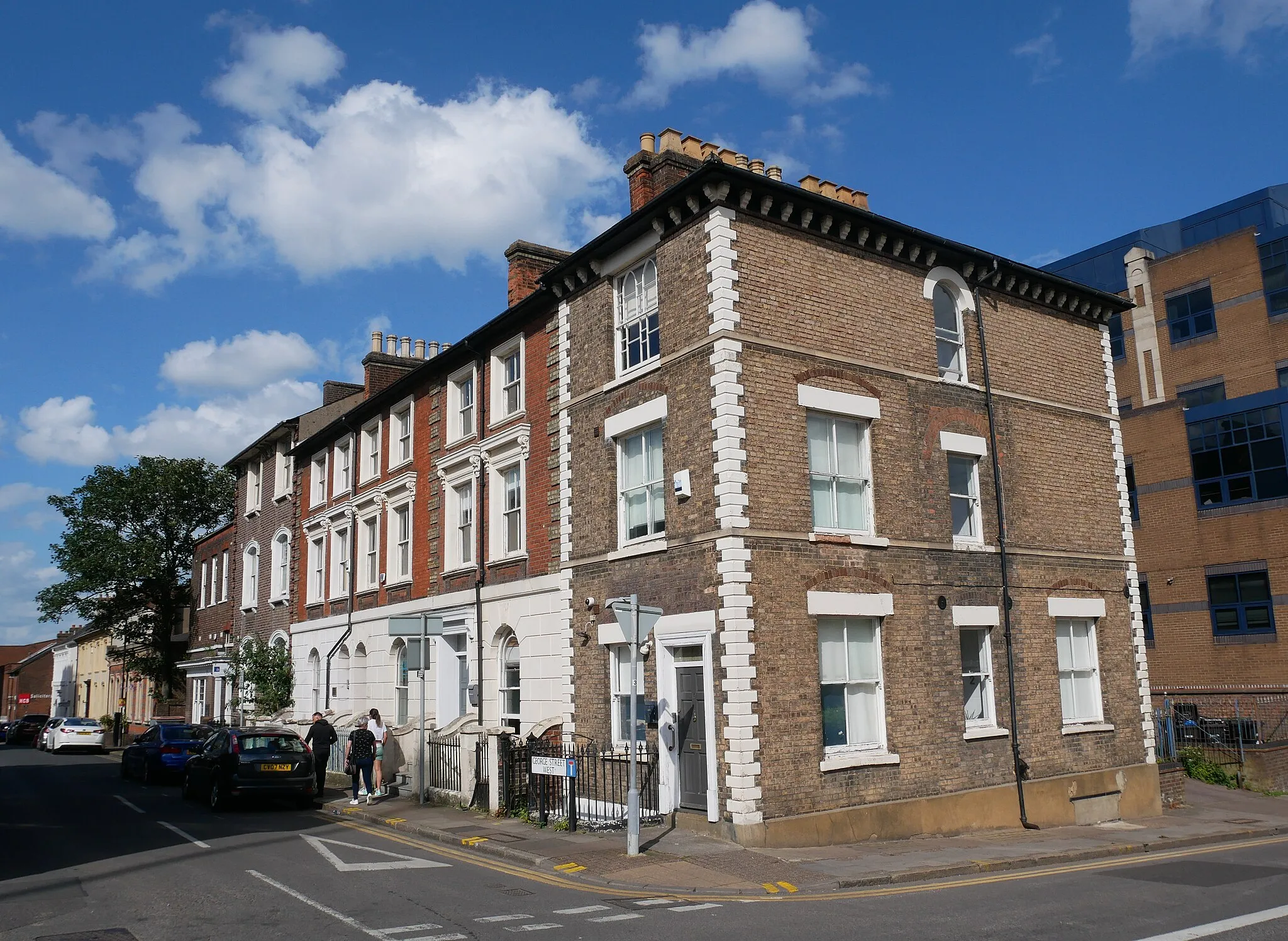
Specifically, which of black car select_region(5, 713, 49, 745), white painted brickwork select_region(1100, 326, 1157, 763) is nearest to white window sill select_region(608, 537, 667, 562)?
white painted brickwork select_region(1100, 326, 1157, 763)

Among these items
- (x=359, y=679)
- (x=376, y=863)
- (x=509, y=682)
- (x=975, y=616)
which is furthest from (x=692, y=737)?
(x=359, y=679)

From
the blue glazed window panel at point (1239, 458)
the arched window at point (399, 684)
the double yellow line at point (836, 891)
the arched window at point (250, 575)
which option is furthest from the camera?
the arched window at point (250, 575)

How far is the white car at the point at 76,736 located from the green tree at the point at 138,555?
5.85 m

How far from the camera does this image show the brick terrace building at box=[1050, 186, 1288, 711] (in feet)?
102

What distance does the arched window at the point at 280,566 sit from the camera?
108 ft

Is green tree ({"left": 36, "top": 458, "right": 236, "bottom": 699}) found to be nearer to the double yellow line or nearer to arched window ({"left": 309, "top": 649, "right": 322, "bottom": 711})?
arched window ({"left": 309, "top": 649, "right": 322, "bottom": 711})

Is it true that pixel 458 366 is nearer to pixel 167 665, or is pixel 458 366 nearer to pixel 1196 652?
pixel 1196 652

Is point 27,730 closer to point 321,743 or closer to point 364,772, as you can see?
point 321,743

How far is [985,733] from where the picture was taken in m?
16.6

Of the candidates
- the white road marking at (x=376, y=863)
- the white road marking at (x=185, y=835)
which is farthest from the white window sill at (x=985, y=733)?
the white road marking at (x=185, y=835)

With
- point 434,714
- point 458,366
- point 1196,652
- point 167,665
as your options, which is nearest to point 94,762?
point 167,665

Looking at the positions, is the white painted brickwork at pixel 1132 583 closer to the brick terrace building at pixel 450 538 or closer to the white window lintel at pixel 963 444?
the white window lintel at pixel 963 444

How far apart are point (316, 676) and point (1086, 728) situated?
2120cm

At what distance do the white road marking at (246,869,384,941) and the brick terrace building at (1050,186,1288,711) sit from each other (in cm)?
2847
